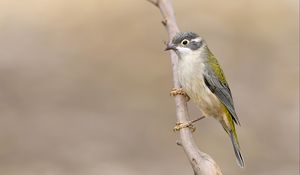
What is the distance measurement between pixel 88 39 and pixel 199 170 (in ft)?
41.7

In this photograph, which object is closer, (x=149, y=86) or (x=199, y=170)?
(x=199, y=170)

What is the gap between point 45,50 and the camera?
1783 centimetres

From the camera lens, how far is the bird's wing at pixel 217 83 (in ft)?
26.5

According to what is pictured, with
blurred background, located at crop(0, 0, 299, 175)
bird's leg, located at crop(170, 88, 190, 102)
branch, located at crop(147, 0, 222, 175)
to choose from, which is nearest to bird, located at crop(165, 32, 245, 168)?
bird's leg, located at crop(170, 88, 190, 102)

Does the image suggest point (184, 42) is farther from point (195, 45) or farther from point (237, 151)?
point (237, 151)

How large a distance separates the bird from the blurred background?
570 cm

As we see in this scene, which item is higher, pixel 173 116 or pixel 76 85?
pixel 76 85

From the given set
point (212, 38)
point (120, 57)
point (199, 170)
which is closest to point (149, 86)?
point (120, 57)

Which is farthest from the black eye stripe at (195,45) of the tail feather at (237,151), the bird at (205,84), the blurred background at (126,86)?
the blurred background at (126,86)

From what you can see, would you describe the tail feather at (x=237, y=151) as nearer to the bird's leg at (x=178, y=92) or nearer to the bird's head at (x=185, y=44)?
the bird's leg at (x=178, y=92)

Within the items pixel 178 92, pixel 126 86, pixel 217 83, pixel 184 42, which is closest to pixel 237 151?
pixel 217 83

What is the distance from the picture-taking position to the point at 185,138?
20.1 ft

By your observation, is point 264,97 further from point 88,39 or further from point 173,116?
point 88,39

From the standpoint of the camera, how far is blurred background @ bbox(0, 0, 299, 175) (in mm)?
14438
